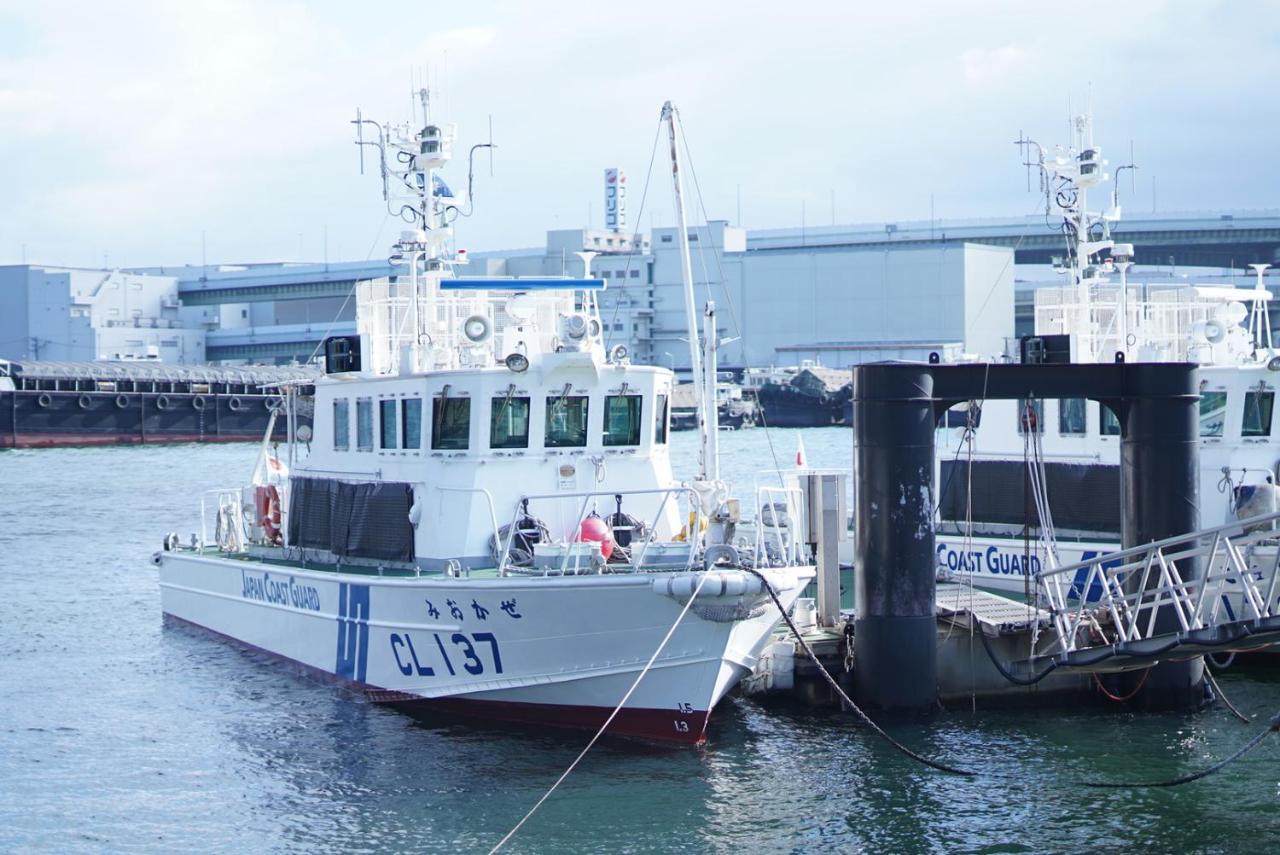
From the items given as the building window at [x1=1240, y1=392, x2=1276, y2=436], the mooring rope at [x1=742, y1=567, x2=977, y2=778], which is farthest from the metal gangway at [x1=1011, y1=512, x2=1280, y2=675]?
the building window at [x1=1240, y1=392, x2=1276, y2=436]

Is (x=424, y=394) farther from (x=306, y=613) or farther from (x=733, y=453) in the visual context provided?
(x=733, y=453)

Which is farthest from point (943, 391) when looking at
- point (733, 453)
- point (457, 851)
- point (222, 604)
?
point (733, 453)

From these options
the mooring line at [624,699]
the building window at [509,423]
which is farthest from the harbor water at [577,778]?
the building window at [509,423]

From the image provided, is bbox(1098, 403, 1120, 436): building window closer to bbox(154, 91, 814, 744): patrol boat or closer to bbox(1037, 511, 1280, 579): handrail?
bbox(154, 91, 814, 744): patrol boat

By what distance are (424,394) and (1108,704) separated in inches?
381

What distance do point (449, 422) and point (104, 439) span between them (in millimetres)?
66150

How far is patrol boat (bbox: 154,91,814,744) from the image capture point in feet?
60.1

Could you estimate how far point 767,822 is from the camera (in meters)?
16.5

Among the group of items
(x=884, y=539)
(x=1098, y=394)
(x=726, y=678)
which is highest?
(x=1098, y=394)

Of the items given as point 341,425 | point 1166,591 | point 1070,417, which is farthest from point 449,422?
point 1070,417

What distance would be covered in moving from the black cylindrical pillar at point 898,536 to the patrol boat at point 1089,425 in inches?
194

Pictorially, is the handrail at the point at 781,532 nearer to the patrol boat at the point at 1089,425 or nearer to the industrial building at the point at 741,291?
the patrol boat at the point at 1089,425

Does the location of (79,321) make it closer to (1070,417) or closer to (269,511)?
(269,511)

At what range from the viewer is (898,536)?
19141 millimetres
